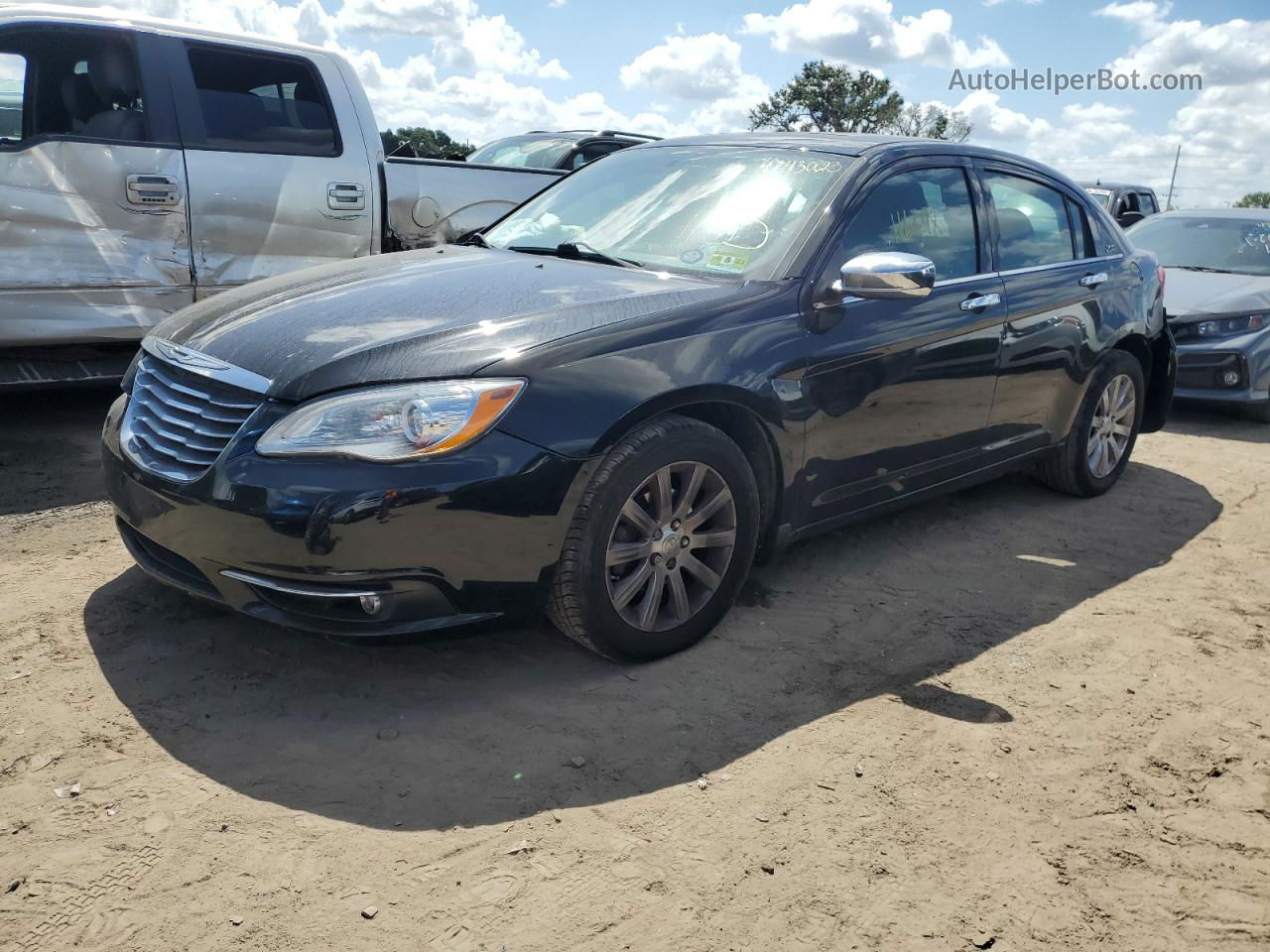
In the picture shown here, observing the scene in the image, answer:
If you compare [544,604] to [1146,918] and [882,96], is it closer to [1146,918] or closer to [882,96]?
[1146,918]

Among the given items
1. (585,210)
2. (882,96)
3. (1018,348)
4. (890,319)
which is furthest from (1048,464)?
(882,96)

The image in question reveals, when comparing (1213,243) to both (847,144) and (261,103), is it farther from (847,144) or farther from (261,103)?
(261,103)

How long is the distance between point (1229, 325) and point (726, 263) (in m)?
5.89

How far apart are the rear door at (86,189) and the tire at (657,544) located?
3456 millimetres

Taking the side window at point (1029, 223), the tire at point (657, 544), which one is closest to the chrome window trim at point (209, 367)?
the tire at point (657, 544)

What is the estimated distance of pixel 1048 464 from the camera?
17.9ft

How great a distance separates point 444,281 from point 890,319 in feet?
5.37

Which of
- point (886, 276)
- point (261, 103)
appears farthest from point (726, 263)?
point (261, 103)

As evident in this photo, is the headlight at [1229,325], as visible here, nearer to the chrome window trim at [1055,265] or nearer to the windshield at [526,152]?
the chrome window trim at [1055,265]

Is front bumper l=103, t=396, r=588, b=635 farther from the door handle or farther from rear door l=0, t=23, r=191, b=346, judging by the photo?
rear door l=0, t=23, r=191, b=346

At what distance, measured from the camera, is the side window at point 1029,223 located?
4.74 meters

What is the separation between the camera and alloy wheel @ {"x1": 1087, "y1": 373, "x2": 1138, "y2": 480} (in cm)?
550

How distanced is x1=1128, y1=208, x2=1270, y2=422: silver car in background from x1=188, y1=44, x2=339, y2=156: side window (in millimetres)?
5887

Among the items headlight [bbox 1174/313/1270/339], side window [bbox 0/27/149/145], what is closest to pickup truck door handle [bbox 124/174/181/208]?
side window [bbox 0/27/149/145]
